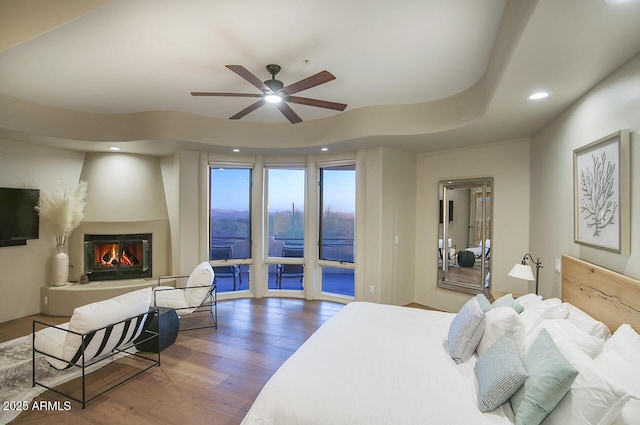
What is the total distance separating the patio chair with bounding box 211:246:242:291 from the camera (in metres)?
5.33

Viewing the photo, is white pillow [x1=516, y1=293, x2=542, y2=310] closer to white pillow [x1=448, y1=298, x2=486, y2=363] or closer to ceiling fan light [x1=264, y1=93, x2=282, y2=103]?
white pillow [x1=448, y1=298, x2=486, y2=363]

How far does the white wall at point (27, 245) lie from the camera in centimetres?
418

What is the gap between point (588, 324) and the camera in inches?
73.9

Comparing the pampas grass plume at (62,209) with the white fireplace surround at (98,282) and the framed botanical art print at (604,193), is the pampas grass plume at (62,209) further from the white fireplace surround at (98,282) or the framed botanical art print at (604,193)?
the framed botanical art print at (604,193)

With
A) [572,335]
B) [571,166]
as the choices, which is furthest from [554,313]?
[571,166]

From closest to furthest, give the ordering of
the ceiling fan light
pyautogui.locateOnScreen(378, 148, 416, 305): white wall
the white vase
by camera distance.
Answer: the ceiling fan light
the white vase
pyautogui.locateOnScreen(378, 148, 416, 305): white wall

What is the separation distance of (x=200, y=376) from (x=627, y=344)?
10.3ft

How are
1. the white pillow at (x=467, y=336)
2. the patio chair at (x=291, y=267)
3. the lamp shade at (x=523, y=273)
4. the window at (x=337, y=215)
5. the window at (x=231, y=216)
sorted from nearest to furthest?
the white pillow at (x=467, y=336)
the lamp shade at (x=523, y=273)
the window at (x=337, y=215)
the window at (x=231, y=216)
the patio chair at (x=291, y=267)

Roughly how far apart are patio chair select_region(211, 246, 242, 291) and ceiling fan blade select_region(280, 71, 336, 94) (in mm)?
3489

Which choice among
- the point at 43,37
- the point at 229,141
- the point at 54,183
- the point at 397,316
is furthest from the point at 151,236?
the point at 397,316

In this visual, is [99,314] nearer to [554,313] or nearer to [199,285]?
[199,285]

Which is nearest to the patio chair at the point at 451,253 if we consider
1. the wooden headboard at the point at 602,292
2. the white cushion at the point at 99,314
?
the wooden headboard at the point at 602,292

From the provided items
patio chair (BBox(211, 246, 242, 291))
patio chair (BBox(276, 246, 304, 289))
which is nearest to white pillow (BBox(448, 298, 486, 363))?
patio chair (BBox(276, 246, 304, 289))

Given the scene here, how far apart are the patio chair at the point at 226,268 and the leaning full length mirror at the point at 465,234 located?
3542 mm
